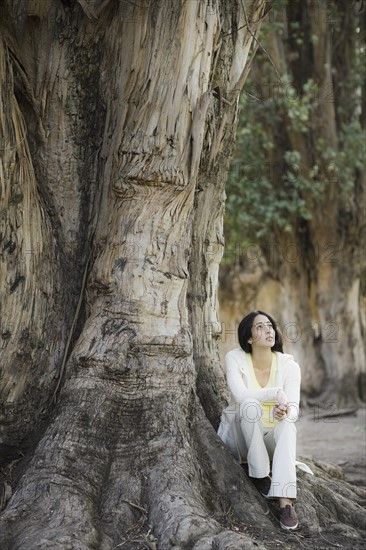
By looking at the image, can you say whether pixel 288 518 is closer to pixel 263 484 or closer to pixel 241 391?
pixel 263 484

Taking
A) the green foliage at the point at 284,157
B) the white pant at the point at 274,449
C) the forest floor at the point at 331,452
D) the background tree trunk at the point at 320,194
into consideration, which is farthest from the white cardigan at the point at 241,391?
the background tree trunk at the point at 320,194

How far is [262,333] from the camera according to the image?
5.17 metres

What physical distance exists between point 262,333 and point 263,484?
39.2 inches

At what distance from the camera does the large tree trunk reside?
433 centimetres

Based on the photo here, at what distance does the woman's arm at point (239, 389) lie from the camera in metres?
4.82

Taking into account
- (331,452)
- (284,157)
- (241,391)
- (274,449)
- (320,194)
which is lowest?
(331,452)

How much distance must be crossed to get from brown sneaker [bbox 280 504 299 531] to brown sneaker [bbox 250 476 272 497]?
0.73 feet

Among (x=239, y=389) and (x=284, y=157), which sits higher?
(x=284, y=157)

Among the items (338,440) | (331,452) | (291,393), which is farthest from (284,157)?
(291,393)

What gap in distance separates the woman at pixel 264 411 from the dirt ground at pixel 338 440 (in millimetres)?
2629

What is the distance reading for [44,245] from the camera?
5.23 metres

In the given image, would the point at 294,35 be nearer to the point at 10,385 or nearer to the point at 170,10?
the point at 170,10

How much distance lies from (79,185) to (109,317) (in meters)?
1.12

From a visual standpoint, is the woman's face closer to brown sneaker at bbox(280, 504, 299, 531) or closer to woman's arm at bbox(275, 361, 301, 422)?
woman's arm at bbox(275, 361, 301, 422)
